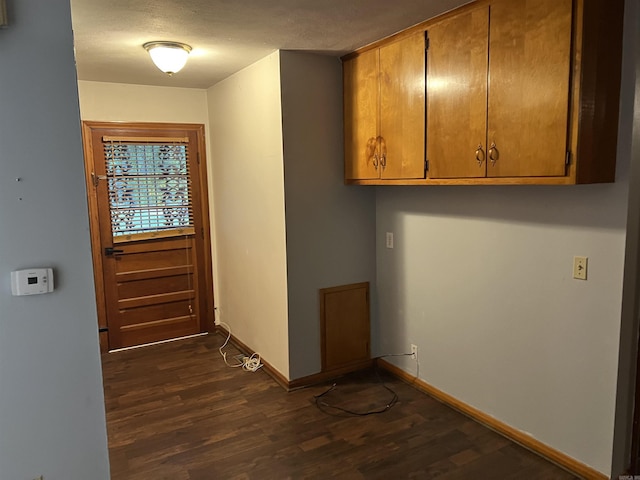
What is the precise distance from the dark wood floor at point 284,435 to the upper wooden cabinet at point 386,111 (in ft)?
5.08

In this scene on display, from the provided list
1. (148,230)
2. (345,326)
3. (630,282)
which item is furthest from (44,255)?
(148,230)

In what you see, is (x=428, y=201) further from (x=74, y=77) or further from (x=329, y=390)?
(x=74, y=77)

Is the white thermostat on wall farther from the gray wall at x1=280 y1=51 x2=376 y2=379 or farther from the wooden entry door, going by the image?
the wooden entry door

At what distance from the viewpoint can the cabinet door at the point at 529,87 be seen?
80.5 inches

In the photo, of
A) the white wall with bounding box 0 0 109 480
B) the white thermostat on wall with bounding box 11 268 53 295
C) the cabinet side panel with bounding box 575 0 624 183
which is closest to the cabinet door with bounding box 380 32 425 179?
the cabinet side panel with bounding box 575 0 624 183

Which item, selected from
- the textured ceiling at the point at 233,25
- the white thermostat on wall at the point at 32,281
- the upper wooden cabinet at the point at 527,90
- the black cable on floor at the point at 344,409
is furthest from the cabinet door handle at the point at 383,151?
the white thermostat on wall at the point at 32,281

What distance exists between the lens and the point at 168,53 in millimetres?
2963

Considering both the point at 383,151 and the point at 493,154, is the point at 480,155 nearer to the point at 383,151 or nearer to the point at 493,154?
the point at 493,154

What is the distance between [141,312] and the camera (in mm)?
4477

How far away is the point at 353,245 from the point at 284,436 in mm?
1462

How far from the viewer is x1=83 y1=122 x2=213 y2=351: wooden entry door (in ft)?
13.8

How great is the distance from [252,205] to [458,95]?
1.88 meters

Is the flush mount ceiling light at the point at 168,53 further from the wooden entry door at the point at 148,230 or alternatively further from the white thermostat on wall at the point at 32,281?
the white thermostat on wall at the point at 32,281

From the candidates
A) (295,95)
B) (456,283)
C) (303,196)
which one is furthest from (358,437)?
(295,95)
